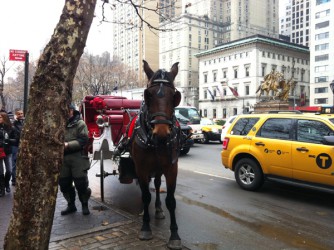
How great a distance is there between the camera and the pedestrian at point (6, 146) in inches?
287

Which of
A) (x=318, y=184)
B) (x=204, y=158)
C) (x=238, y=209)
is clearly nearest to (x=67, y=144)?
(x=238, y=209)

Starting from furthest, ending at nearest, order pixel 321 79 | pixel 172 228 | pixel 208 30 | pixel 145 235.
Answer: pixel 208 30 → pixel 321 79 → pixel 145 235 → pixel 172 228

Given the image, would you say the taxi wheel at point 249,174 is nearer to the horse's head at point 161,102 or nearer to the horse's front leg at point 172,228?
the horse's front leg at point 172,228

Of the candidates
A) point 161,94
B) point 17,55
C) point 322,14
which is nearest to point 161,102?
point 161,94

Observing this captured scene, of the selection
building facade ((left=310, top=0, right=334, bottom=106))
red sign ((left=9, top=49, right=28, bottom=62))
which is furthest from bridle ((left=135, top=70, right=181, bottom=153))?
building facade ((left=310, top=0, right=334, bottom=106))

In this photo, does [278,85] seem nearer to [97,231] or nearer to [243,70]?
[97,231]

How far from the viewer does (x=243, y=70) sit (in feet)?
296

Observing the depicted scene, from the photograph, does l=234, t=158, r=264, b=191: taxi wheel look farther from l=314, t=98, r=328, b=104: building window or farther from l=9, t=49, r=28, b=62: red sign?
l=314, t=98, r=328, b=104: building window

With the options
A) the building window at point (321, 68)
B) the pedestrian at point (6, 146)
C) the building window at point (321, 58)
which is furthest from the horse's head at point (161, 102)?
the building window at point (321, 58)

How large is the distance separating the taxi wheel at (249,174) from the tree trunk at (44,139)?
564 centimetres

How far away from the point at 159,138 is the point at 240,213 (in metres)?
2.98

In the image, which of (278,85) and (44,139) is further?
(278,85)

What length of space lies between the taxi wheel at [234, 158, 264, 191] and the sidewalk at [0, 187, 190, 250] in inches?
127

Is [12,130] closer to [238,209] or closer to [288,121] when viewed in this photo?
[238,209]
